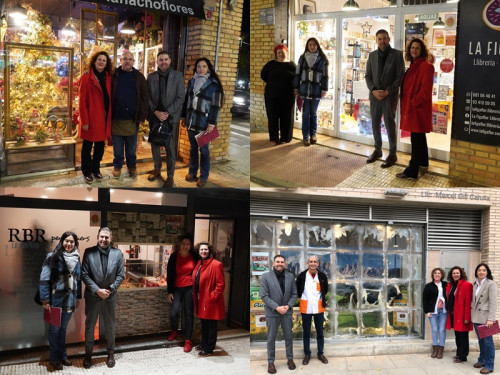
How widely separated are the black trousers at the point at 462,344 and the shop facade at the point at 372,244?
837 millimetres

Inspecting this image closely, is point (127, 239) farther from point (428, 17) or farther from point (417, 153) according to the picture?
point (428, 17)

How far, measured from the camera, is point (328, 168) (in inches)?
335

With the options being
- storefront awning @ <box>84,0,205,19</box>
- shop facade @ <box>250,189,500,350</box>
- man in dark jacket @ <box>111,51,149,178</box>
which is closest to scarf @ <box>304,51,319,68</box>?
storefront awning @ <box>84,0,205,19</box>

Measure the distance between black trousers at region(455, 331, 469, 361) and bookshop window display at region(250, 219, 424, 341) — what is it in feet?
3.22

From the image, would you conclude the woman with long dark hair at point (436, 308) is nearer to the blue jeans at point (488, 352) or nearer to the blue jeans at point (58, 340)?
the blue jeans at point (488, 352)

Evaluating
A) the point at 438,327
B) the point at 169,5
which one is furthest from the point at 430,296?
the point at 169,5

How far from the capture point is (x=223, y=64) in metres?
9.47

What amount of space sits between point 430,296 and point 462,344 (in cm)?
75

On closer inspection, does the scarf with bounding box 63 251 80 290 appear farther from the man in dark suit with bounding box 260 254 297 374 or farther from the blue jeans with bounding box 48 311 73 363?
the man in dark suit with bounding box 260 254 297 374

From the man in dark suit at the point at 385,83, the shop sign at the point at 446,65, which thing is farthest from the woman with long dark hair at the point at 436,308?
the shop sign at the point at 446,65

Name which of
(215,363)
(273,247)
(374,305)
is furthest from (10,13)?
(374,305)

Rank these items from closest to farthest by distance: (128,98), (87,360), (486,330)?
1. (87,360)
2. (486,330)
3. (128,98)

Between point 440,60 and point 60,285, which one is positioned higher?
point 440,60

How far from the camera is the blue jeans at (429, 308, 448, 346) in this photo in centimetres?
766
